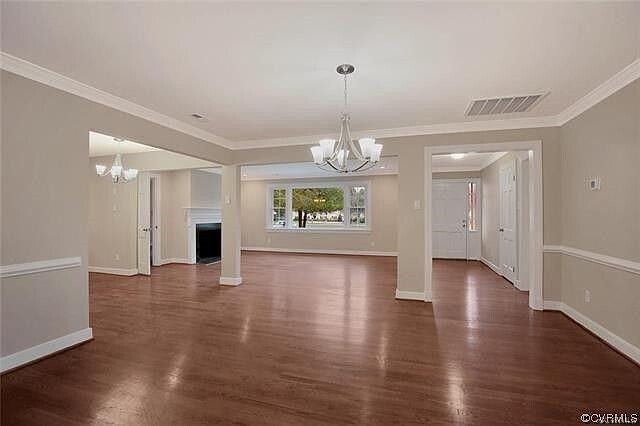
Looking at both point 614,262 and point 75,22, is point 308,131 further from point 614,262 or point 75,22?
point 614,262

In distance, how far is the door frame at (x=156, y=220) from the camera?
7.54m

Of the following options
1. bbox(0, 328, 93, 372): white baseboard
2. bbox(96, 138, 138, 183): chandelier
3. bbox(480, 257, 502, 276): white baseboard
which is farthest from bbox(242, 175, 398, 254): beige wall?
bbox(0, 328, 93, 372): white baseboard

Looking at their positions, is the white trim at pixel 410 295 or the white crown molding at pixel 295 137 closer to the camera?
the white crown molding at pixel 295 137

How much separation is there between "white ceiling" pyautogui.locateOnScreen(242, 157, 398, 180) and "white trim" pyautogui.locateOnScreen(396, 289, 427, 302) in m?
3.96

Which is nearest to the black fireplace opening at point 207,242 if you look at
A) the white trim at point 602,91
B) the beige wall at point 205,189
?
the beige wall at point 205,189

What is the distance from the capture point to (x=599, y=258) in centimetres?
317

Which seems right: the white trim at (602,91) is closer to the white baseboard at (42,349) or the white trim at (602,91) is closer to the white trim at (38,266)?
the white trim at (38,266)

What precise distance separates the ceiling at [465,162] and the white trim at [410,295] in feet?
10.4

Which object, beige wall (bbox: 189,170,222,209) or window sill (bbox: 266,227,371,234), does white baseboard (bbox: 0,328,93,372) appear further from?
window sill (bbox: 266,227,371,234)

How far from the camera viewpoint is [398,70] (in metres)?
2.68

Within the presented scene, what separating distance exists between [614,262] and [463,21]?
8.81 feet

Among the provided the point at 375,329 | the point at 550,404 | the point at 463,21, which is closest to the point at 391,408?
the point at 550,404

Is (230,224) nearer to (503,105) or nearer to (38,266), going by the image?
(38,266)

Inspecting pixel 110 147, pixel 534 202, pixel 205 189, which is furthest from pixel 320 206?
pixel 534 202
